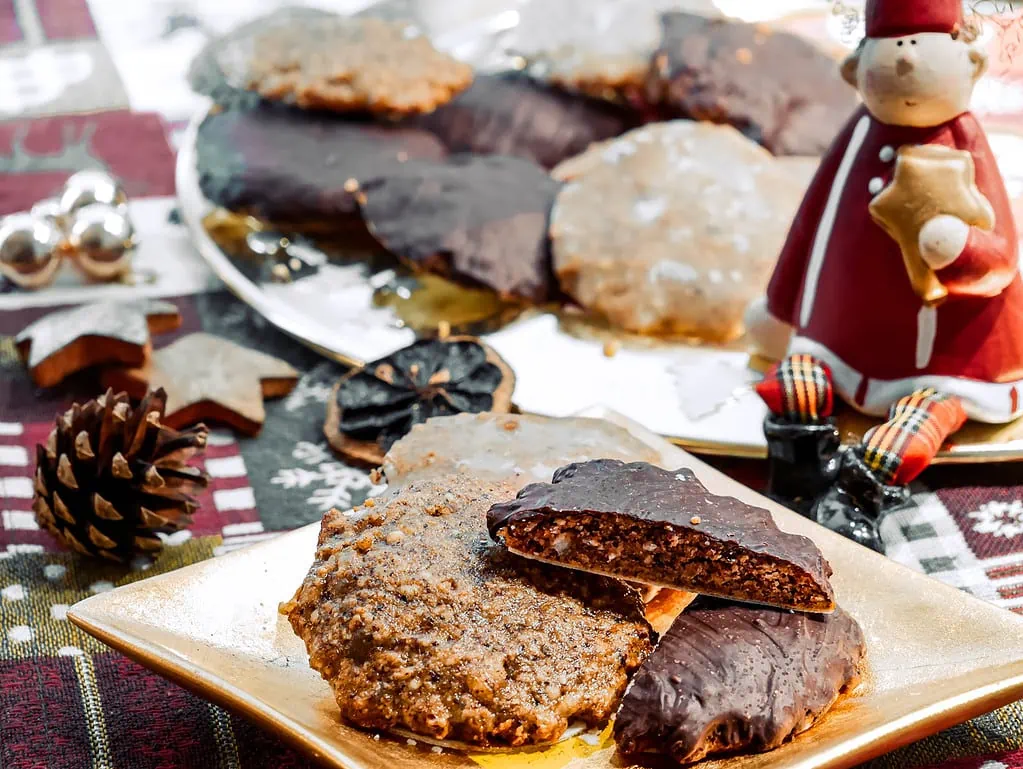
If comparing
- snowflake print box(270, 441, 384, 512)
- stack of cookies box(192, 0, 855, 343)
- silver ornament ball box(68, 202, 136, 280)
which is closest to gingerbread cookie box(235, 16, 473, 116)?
stack of cookies box(192, 0, 855, 343)

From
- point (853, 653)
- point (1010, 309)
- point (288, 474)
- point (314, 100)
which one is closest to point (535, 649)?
point (853, 653)

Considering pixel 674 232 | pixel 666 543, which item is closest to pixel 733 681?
pixel 666 543

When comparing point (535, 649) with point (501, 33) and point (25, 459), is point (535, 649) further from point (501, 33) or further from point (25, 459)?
point (501, 33)

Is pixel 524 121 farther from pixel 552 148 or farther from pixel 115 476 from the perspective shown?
pixel 115 476

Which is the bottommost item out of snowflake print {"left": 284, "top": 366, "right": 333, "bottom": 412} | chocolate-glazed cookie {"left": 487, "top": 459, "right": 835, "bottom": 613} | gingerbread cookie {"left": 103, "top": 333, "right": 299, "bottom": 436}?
snowflake print {"left": 284, "top": 366, "right": 333, "bottom": 412}

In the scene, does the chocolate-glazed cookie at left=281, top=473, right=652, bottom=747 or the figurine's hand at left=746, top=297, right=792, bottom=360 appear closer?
the chocolate-glazed cookie at left=281, top=473, right=652, bottom=747

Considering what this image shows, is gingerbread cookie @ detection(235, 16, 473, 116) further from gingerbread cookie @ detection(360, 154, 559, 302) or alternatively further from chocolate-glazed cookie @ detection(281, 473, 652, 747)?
chocolate-glazed cookie @ detection(281, 473, 652, 747)
